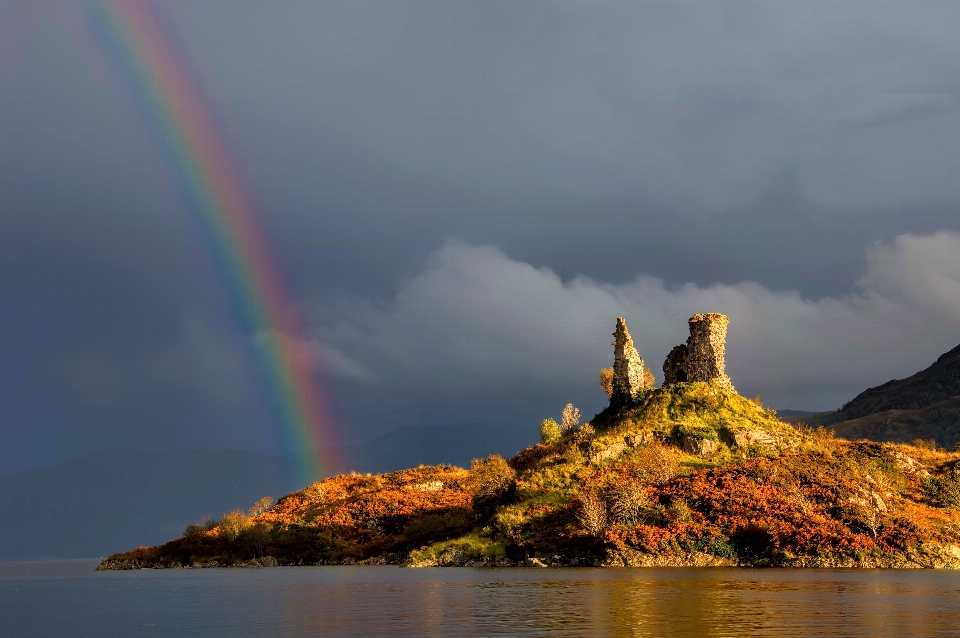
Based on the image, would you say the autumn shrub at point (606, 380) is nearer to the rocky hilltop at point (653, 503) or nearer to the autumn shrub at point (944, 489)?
the rocky hilltop at point (653, 503)

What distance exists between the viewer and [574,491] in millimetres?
102000

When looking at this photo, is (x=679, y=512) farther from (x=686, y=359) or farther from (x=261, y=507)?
(x=261, y=507)

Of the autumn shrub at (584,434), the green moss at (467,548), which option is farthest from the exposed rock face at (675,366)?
the green moss at (467,548)

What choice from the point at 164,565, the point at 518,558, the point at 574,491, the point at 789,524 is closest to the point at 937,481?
the point at 789,524

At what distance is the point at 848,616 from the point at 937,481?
75934mm

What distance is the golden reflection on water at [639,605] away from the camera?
3881cm

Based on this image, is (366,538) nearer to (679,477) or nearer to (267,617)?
(679,477)

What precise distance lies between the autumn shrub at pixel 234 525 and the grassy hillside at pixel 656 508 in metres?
0.34

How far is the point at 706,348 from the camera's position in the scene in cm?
12131

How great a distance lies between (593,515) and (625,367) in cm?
3758

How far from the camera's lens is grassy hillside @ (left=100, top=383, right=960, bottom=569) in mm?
87312

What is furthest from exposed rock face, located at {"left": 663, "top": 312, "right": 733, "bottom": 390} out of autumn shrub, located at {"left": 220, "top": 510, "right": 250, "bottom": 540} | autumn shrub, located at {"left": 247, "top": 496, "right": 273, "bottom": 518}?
autumn shrub, located at {"left": 247, "top": 496, "right": 273, "bottom": 518}

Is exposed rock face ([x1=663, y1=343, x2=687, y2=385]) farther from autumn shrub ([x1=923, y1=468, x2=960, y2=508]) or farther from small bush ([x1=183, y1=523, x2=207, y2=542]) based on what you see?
small bush ([x1=183, y1=523, x2=207, y2=542])

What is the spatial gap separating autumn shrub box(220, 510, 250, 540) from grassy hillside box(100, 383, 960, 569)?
0.34 m
